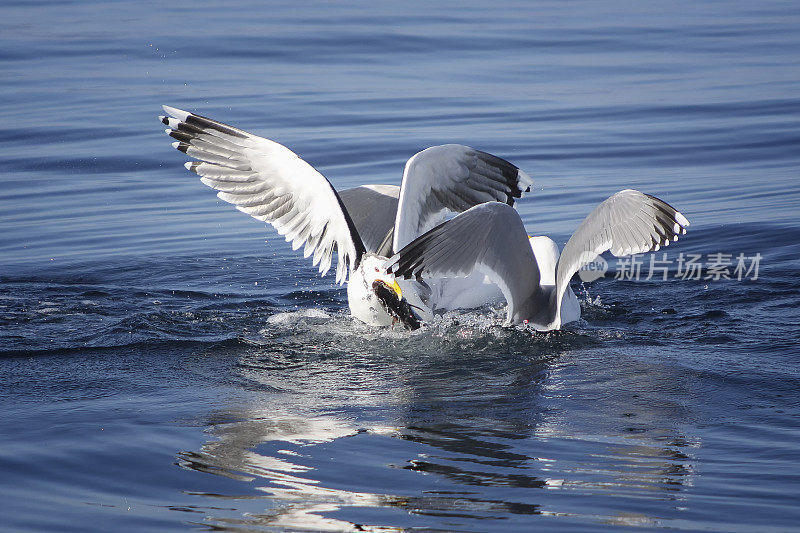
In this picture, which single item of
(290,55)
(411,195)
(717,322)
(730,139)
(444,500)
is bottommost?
(444,500)

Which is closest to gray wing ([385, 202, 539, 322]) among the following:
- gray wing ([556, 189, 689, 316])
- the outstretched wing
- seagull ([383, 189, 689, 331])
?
seagull ([383, 189, 689, 331])

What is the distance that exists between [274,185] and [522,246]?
187 centimetres

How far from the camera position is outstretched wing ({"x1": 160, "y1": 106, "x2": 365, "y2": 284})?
23.6 feet

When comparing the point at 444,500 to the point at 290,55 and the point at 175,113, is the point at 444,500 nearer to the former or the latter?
the point at 175,113

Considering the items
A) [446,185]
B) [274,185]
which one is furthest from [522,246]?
[274,185]

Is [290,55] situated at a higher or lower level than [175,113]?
higher

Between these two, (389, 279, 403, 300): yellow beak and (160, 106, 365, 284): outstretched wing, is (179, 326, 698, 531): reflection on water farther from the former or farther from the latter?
(160, 106, 365, 284): outstretched wing

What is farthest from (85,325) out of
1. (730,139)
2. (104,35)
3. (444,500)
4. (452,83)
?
(104,35)

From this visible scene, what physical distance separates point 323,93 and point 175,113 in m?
7.65

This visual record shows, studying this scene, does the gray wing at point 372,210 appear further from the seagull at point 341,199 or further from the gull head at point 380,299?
the gull head at point 380,299

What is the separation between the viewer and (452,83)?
1557 cm

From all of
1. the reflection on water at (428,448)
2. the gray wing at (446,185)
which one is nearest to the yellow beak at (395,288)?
the gray wing at (446,185)

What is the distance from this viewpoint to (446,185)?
775cm

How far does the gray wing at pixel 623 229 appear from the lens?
20.2ft
